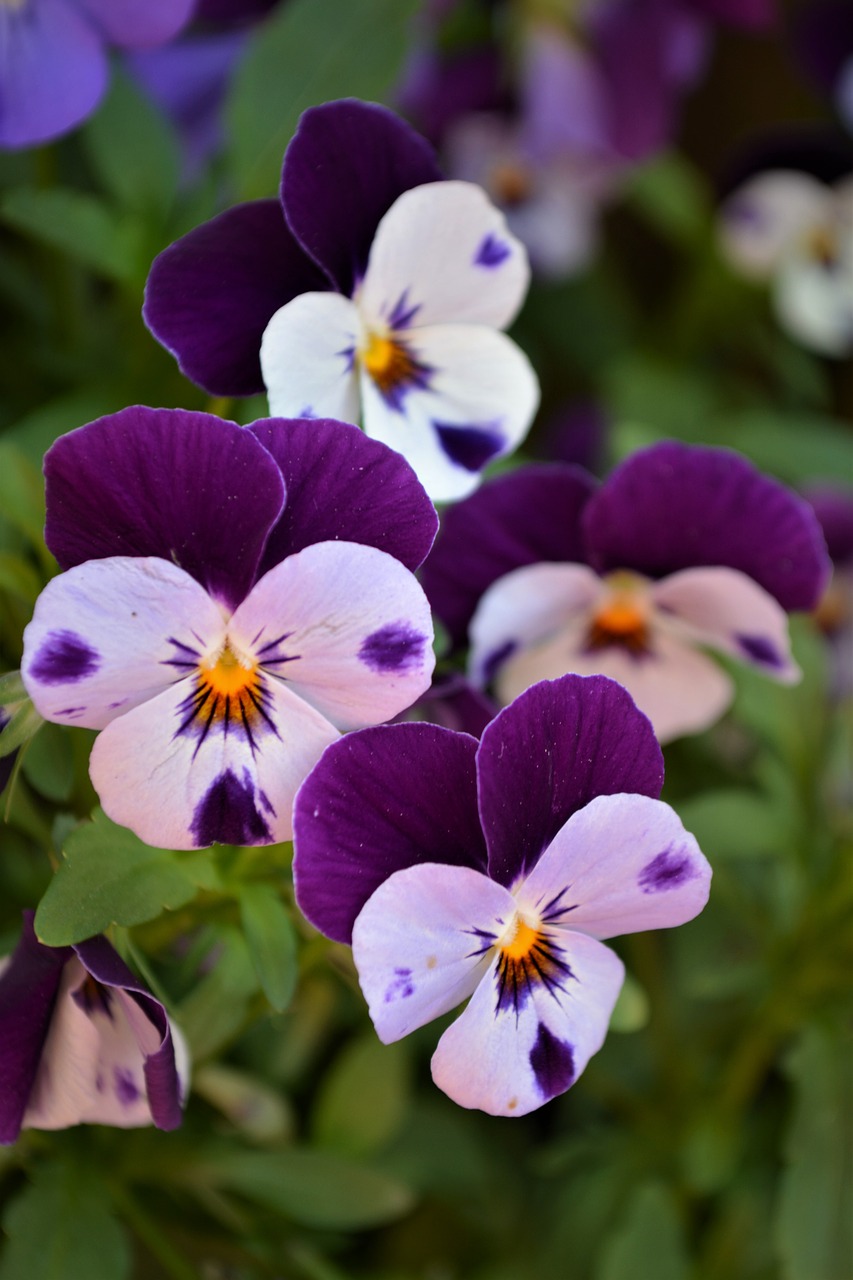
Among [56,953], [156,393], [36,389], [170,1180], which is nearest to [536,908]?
[56,953]

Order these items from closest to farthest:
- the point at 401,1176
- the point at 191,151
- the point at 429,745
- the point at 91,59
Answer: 1. the point at 429,745
2. the point at 91,59
3. the point at 401,1176
4. the point at 191,151

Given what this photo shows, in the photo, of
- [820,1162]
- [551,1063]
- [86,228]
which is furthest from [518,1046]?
[86,228]

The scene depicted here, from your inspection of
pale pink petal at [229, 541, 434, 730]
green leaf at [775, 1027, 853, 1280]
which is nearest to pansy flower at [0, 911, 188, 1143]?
pale pink petal at [229, 541, 434, 730]

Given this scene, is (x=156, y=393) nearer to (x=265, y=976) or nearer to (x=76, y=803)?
(x=76, y=803)

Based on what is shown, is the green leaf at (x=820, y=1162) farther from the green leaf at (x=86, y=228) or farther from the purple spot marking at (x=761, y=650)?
the green leaf at (x=86, y=228)

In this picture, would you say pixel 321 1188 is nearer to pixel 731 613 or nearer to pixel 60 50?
pixel 731 613
